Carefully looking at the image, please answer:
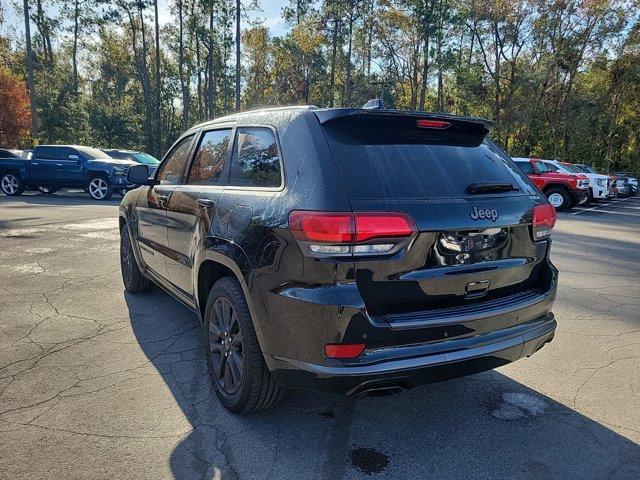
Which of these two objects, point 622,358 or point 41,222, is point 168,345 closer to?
point 622,358

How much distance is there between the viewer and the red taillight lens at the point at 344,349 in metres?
2.12

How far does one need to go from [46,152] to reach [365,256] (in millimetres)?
17503

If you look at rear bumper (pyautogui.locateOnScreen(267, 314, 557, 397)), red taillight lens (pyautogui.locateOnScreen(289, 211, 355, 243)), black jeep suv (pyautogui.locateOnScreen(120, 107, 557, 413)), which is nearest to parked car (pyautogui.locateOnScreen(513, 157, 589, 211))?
black jeep suv (pyautogui.locateOnScreen(120, 107, 557, 413))

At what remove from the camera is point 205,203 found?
3.06 meters

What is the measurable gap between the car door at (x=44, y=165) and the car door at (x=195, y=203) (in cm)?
1499

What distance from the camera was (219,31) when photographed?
1452 inches

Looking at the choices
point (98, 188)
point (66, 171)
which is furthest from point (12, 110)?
point (98, 188)

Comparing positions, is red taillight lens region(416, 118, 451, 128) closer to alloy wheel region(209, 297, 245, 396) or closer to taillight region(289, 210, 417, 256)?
taillight region(289, 210, 417, 256)

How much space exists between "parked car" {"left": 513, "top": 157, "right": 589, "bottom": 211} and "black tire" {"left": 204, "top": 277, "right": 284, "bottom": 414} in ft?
49.7

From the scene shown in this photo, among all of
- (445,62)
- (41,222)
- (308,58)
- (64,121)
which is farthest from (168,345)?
(308,58)

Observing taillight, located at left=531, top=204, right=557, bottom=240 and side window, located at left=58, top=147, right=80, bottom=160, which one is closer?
taillight, located at left=531, top=204, right=557, bottom=240

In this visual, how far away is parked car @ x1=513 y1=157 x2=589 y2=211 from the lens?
1562cm

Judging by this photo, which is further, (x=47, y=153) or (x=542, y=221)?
(x=47, y=153)

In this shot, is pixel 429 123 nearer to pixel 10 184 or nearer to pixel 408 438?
pixel 408 438
